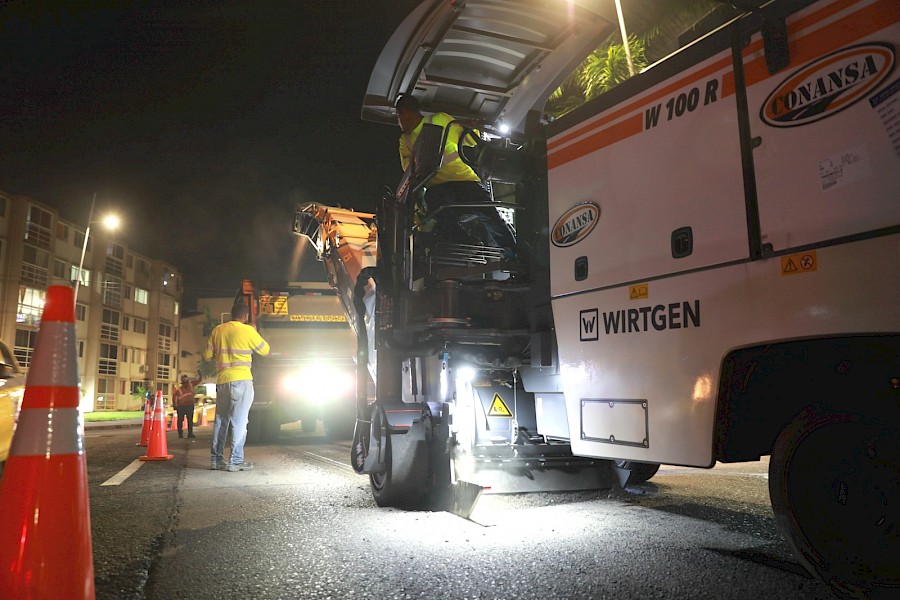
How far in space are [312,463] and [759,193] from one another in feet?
22.4

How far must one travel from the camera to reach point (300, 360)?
1223 centimetres

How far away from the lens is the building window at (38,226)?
40.9m

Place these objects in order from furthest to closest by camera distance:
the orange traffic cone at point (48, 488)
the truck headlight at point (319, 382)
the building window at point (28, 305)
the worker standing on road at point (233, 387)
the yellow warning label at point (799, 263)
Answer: the building window at point (28, 305), the truck headlight at point (319, 382), the worker standing on road at point (233, 387), the yellow warning label at point (799, 263), the orange traffic cone at point (48, 488)

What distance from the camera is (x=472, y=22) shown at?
462 cm

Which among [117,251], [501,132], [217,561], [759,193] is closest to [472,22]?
[501,132]

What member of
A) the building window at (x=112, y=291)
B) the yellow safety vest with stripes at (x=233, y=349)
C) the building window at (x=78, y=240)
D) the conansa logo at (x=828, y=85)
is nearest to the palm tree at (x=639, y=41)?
the yellow safety vest with stripes at (x=233, y=349)

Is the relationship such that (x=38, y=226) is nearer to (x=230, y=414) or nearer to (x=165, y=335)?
(x=165, y=335)

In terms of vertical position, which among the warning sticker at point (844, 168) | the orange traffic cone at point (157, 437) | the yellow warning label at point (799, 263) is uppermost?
Result: the warning sticker at point (844, 168)

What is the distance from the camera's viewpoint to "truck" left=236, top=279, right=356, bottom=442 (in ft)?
39.2

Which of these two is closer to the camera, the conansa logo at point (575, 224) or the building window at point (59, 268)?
the conansa logo at point (575, 224)

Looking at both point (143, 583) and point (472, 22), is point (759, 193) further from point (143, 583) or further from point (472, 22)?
point (143, 583)

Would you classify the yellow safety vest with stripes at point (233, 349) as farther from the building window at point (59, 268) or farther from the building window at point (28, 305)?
the building window at point (59, 268)

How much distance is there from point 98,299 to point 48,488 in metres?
53.6

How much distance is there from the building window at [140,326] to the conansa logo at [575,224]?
59.2 meters
